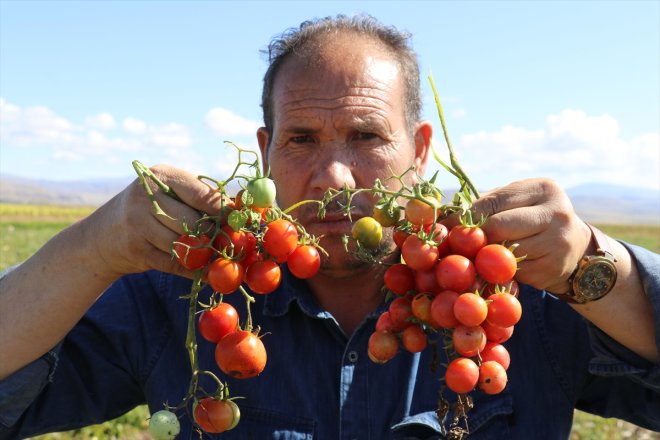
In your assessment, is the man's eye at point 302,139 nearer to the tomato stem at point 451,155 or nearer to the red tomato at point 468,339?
the tomato stem at point 451,155

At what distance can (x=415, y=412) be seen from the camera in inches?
112

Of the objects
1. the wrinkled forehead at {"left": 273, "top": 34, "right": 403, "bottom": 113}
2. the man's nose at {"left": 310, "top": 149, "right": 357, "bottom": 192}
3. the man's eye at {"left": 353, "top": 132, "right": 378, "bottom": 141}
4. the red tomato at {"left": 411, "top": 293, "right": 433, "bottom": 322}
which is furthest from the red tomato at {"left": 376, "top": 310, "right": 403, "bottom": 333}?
the wrinkled forehead at {"left": 273, "top": 34, "right": 403, "bottom": 113}

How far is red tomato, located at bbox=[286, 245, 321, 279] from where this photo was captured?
2094mm

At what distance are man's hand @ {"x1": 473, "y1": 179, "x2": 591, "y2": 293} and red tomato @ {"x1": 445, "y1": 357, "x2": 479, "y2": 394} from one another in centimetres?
44

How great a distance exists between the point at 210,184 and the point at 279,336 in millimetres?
1276

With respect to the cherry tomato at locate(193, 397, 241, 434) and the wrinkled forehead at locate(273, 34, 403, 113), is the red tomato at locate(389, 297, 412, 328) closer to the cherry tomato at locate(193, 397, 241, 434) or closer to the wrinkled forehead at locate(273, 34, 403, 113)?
the cherry tomato at locate(193, 397, 241, 434)

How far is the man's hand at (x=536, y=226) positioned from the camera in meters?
1.95

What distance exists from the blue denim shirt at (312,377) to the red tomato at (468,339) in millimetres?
1100

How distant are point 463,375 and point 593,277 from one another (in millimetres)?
815

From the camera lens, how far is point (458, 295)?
1.82 m

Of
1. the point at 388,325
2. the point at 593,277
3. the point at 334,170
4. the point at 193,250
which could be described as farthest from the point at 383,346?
the point at 334,170

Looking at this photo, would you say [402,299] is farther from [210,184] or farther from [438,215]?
[210,184]

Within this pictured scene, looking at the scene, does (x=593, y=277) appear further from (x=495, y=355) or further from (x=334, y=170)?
(x=334, y=170)

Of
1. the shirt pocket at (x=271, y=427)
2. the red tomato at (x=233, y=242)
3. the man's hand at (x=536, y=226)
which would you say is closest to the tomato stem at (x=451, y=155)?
the man's hand at (x=536, y=226)
